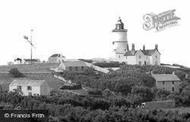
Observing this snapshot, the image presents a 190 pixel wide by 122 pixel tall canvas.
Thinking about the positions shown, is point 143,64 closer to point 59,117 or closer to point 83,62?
point 83,62

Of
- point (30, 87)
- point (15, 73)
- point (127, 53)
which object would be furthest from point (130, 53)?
point (30, 87)

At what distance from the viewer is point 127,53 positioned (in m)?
62.9

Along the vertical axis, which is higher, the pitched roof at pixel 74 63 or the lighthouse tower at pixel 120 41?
the lighthouse tower at pixel 120 41

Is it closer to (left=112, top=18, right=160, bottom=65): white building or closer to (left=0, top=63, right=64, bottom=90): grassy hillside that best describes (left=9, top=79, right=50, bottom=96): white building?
(left=0, top=63, right=64, bottom=90): grassy hillside

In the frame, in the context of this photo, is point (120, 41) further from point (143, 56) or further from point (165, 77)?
point (165, 77)

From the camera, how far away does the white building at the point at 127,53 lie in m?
62.1

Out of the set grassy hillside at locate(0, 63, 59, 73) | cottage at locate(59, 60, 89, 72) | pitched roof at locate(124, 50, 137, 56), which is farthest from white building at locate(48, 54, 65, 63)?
cottage at locate(59, 60, 89, 72)

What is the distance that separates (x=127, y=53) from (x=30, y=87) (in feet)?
56.5

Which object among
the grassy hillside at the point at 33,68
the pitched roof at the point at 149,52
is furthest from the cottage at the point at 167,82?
the grassy hillside at the point at 33,68

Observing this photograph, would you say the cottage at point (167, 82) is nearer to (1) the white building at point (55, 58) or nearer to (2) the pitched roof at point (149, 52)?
(2) the pitched roof at point (149, 52)

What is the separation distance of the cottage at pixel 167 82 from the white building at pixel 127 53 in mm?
7931

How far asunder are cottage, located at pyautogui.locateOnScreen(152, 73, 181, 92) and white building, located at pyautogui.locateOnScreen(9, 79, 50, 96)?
1029 centimetres

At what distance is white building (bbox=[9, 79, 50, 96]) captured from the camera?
47.0 meters

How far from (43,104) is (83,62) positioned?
21840mm
